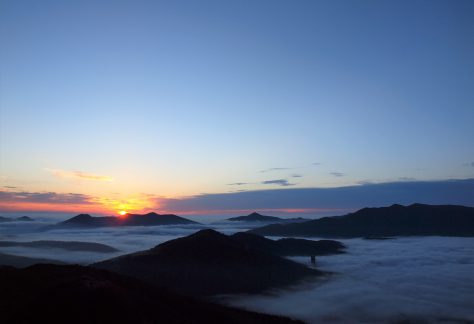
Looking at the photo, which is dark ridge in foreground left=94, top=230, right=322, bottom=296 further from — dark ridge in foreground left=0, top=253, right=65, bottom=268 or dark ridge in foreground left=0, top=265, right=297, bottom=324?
dark ridge in foreground left=0, top=253, right=65, bottom=268

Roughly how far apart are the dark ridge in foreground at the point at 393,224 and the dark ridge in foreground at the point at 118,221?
7154cm

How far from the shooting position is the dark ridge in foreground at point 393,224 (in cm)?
11950

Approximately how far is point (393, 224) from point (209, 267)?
315 ft

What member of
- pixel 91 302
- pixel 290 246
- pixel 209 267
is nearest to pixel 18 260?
pixel 209 267

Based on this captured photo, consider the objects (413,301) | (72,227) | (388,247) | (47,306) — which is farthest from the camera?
(72,227)

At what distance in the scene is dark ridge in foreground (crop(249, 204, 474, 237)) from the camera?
11950 cm

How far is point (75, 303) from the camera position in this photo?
17.9 meters

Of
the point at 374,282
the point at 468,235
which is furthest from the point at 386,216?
the point at 374,282

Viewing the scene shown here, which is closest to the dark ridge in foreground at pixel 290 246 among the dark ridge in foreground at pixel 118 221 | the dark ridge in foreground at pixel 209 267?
the dark ridge in foreground at pixel 209 267

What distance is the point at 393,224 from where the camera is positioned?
418 ft

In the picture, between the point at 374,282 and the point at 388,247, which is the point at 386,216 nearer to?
the point at 388,247

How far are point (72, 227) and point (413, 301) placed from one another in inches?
5868

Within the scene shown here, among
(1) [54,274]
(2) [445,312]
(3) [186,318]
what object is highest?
(1) [54,274]

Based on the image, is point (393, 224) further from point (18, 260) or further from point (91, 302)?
point (91, 302)
